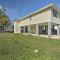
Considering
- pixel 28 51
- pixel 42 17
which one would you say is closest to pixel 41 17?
pixel 42 17

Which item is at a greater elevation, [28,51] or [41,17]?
[41,17]

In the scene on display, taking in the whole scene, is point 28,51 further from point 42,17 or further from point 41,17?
point 41,17

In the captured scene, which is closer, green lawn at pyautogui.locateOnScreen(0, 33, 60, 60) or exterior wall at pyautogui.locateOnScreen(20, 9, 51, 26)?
green lawn at pyautogui.locateOnScreen(0, 33, 60, 60)

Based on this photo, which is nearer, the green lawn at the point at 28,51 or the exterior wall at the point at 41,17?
the green lawn at the point at 28,51

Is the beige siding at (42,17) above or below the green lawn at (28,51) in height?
above

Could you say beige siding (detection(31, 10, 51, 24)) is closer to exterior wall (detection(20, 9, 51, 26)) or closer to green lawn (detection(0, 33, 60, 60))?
exterior wall (detection(20, 9, 51, 26))

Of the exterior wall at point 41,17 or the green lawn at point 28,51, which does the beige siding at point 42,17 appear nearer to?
the exterior wall at point 41,17

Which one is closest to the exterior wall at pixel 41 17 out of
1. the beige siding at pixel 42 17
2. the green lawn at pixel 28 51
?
the beige siding at pixel 42 17

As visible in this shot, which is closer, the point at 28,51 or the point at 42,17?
the point at 28,51

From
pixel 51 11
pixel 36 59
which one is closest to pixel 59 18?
pixel 51 11

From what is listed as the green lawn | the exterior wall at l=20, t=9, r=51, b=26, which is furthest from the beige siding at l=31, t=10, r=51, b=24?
the green lawn

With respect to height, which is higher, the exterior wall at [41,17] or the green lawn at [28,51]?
the exterior wall at [41,17]

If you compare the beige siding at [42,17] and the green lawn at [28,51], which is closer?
the green lawn at [28,51]

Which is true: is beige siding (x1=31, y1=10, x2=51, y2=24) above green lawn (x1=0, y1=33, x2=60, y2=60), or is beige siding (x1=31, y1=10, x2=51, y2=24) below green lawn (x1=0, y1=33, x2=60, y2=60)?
above
